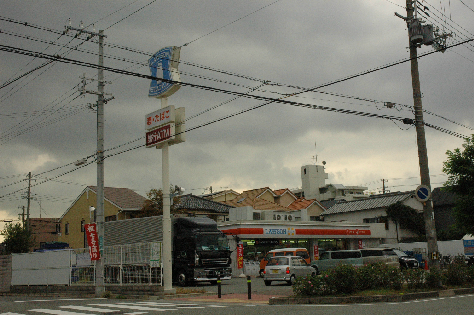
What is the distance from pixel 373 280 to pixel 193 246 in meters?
12.7

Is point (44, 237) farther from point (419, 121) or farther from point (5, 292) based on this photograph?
point (419, 121)

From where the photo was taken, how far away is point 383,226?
172 feet

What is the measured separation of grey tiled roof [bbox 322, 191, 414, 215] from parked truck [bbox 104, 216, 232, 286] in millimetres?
31726

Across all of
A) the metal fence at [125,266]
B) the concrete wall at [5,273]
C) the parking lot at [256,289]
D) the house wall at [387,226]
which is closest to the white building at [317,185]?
the house wall at [387,226]

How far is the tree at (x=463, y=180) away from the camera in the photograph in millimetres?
25797

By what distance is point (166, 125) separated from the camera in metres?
23.1

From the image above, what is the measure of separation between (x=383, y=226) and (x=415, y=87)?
34.5m

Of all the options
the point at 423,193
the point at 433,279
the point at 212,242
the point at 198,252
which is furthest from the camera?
the point at 212,242

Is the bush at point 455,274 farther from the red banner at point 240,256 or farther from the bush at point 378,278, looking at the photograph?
the red banner at point 240,256

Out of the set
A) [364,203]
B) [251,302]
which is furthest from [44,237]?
[251,302]

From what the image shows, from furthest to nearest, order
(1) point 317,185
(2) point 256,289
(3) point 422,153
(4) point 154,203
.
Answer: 1. (1) point 317,185
2. (4) point 154,203
3. (2) point 256,289
4. (3) point 422,153

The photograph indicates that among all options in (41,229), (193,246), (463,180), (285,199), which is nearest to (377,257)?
(463,180)

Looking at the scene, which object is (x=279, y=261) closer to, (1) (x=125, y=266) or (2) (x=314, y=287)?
(1) (x=125, y=266)

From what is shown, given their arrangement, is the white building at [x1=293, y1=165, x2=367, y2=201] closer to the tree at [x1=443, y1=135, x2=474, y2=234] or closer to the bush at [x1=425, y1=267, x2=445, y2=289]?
the tree at [x1=443, y1=135, x2=474, y2=234]
